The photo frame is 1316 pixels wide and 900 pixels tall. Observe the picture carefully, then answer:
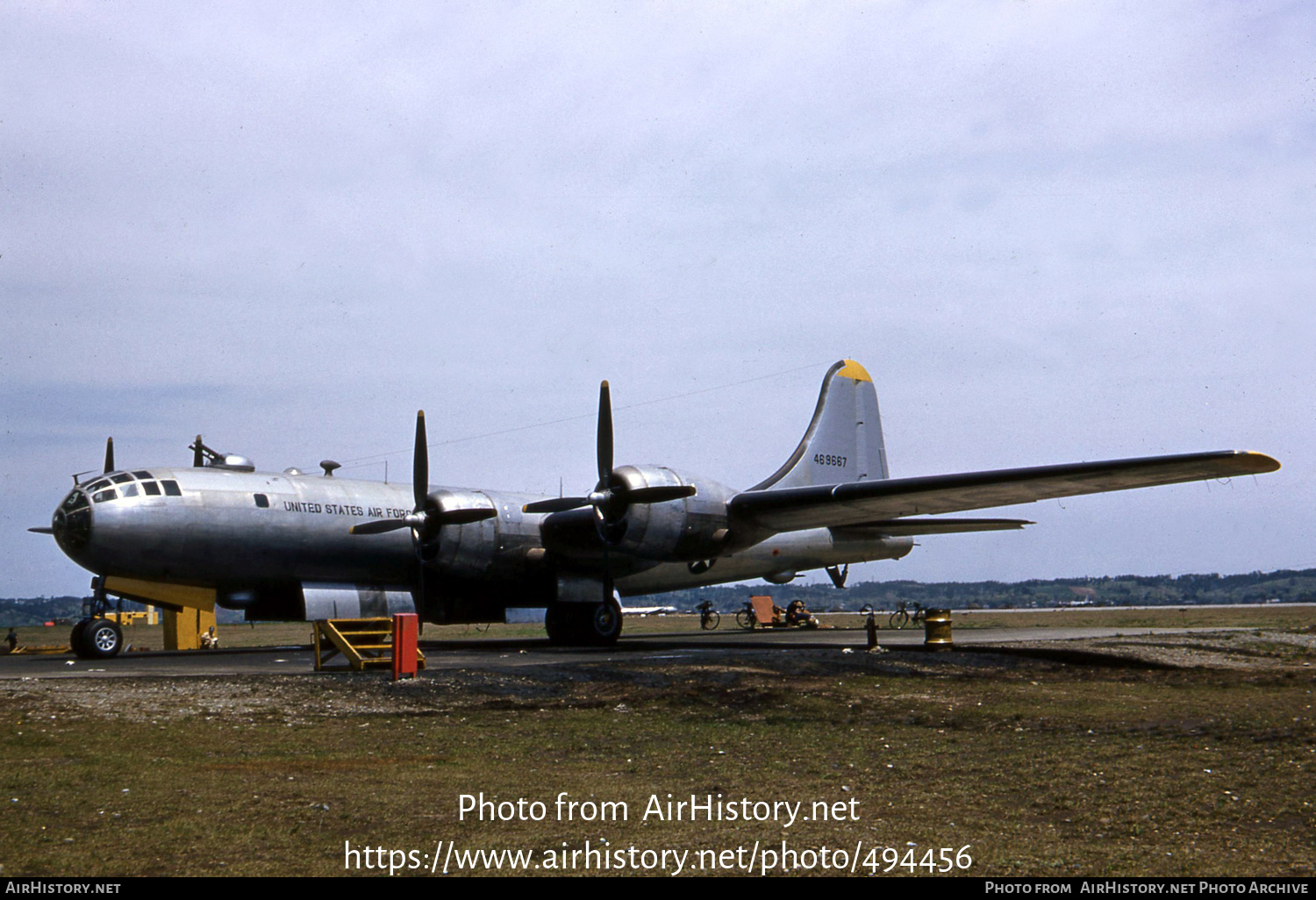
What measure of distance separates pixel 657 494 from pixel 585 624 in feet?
17.4

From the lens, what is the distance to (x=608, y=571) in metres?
27.1

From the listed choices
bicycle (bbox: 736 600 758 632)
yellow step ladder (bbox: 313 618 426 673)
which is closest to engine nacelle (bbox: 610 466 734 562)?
yellow step ladder (bbox: 313 618 426 673)

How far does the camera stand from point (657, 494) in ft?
80.2

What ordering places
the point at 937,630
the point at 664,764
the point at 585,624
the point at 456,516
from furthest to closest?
the point at 585,624 → the point at 456,516 → the point at 937,630 → the point at 664,764

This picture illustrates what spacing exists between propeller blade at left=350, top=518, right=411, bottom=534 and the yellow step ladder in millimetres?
5732

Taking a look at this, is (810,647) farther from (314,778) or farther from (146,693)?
(314,778)

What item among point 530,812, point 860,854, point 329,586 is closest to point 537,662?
point 329,586

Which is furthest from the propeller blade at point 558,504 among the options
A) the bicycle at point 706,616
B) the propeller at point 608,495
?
the bicycle at point 706,616

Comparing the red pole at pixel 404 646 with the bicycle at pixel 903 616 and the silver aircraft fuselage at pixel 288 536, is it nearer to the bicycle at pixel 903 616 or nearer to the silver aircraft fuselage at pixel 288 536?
the silver aircraft fuselage at pixel 288 536

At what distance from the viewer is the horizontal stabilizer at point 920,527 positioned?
3203cm

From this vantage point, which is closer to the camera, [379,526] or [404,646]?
[404,646]

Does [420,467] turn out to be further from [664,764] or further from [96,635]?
[664,764]

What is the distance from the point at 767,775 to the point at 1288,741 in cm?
529

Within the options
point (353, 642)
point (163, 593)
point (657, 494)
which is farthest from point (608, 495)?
point (163, 593)
